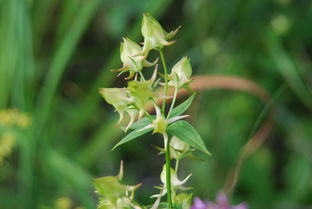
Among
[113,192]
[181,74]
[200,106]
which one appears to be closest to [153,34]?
[181,74]

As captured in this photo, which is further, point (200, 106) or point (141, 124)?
point (200, 106)

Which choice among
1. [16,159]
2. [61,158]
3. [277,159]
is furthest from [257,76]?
[16,159]

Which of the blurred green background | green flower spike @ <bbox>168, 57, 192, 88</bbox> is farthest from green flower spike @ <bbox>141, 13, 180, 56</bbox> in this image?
the blurred green background

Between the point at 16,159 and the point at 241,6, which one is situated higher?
the point at 241,6

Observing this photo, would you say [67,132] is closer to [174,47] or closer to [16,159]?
[16,159]

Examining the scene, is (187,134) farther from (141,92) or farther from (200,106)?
(200,106)

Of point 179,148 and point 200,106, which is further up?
point 200,106
